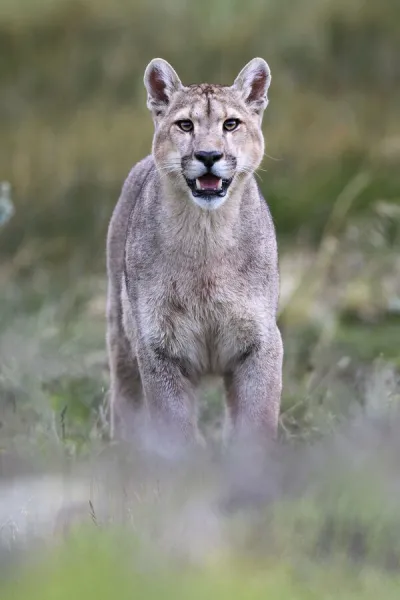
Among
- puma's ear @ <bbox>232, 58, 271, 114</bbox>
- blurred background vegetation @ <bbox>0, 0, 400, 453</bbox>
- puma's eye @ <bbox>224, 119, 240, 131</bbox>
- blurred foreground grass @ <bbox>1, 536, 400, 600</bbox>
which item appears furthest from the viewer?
blurred background vegetation @ <bbox>0, 0, 400, 453</bbox>

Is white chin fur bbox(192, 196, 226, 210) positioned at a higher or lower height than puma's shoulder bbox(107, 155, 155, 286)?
higher

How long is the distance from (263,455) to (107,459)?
70cm

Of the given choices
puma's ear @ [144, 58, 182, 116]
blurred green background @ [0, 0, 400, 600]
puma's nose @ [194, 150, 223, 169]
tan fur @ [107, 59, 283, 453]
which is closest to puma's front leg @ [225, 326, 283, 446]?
tan fur @ [107, 59, 283, 453]

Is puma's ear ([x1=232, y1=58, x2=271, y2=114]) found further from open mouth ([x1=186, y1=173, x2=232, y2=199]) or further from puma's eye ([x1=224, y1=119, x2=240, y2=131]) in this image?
open mouth ([x1=186, y1=173, x2=232, y2=199])

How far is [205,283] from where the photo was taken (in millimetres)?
7562

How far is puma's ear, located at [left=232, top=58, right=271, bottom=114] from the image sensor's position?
7855 millimetres

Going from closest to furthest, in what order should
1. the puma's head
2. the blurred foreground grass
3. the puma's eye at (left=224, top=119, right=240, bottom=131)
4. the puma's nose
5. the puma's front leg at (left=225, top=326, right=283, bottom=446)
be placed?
the blurred foreground grass < the puma's nose < the puma's head < the puma's eye at (left=224, top=119, right=240, bottom=131) < the puma's front leg at (left=225, top=326, right=283, bottom=446)

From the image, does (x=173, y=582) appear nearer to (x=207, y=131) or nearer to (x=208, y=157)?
(x=208, y=157)

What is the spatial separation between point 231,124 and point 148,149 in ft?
24.1

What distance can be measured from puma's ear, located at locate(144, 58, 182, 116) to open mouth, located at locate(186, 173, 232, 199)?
2.28 ft

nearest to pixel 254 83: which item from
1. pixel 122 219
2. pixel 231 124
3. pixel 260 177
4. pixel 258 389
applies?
pixel 231 124

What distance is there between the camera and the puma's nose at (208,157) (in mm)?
7219

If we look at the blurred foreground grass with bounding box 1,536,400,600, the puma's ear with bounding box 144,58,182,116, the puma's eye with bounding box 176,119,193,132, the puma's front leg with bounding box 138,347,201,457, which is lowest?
the puma's front leg with bounding box 138,347,201,457

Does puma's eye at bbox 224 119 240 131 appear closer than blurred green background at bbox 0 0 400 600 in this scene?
Yes
